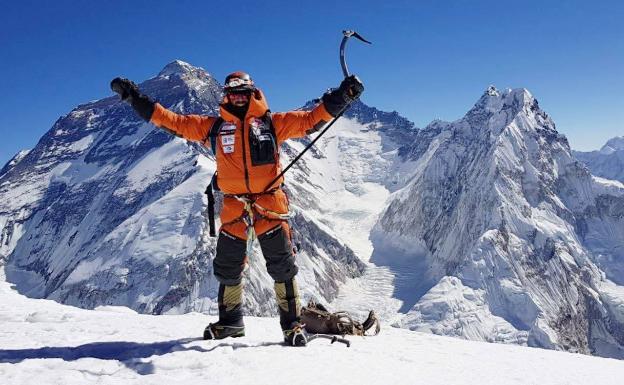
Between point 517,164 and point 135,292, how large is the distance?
121 meters

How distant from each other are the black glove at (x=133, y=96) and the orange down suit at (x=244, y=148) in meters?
0.12

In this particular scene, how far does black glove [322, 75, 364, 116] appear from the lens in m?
8.45

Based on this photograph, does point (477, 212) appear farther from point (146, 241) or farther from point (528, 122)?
point (146, 241)

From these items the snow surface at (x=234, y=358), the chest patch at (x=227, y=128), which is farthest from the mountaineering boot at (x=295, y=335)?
the chest patch at (x=227, y=128)

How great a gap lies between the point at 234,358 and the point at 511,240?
146 meters

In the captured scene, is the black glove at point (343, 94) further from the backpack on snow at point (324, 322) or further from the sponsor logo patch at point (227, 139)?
the backpack on snow at point (324, 322)

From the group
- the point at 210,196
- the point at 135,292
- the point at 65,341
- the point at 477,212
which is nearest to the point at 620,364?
the point at 210,196

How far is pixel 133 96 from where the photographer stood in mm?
8594

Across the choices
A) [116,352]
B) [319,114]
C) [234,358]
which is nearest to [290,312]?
[234,358]

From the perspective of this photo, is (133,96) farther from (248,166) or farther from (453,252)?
(453,252)

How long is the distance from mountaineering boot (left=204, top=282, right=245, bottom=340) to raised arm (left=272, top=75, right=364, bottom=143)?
283cm

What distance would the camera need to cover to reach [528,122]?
180m

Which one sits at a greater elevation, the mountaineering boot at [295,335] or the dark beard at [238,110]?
the dark beard at [238,110]

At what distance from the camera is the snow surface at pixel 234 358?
6.52m
